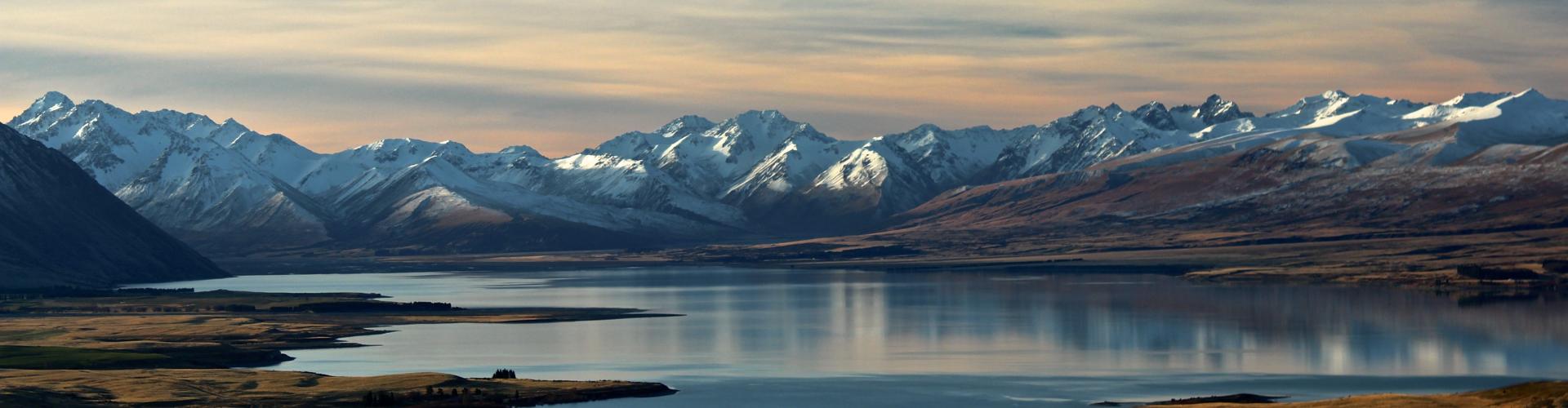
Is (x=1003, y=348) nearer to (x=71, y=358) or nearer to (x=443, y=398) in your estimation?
(x=443, y=398)

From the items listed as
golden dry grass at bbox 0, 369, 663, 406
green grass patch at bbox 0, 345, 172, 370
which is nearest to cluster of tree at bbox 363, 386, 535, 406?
golden dry grass at bbox 0, 369, 663, 406

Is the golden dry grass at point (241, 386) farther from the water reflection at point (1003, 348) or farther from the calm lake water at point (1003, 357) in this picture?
the water reflection at point (1003, 348)

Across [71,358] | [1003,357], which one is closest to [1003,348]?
[1003,357]

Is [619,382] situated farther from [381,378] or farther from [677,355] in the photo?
[677,355]

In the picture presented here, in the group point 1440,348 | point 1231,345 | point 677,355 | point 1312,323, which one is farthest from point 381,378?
point 1312,323

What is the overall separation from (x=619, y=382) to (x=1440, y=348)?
6937 cm

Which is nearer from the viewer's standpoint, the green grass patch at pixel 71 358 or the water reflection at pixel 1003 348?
the green grass patch at pixel 71 358

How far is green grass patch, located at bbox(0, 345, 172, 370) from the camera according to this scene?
134 m

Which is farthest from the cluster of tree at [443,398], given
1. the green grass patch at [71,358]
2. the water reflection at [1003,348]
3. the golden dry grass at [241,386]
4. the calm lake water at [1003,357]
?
the green grass patch at [71,358]

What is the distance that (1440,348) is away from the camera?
5955 inches

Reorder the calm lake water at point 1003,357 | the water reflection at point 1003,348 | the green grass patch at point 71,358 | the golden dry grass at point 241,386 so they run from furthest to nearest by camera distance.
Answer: the water reflection at point 1003,348 → the green grass patch at point 71,358 → the calm lake water at point 1003,357 → the golden dry grass at point 241,386

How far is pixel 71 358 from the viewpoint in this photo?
138500 mm

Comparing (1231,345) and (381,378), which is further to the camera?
(1231,345)

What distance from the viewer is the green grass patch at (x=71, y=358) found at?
134000 mm
